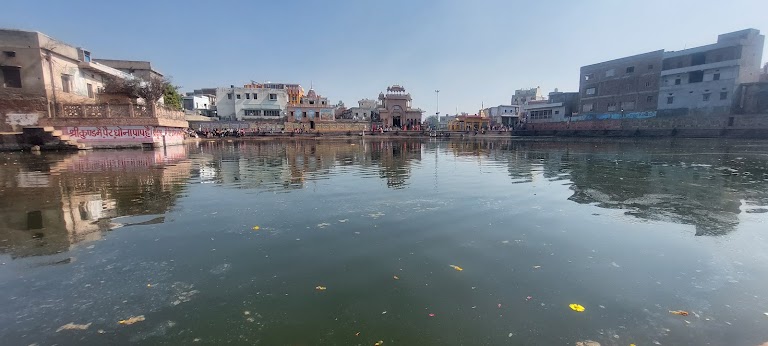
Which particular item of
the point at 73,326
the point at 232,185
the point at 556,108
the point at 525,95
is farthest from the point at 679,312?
the point at 525,95

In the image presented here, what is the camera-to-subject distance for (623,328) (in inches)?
139

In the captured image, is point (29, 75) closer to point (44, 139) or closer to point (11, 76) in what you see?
point (11, 76)

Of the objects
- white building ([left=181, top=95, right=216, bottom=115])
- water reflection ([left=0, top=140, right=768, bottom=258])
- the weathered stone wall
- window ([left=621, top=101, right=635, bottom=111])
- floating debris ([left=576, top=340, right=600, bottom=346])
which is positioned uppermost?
white building ([left=181, top=95, right=216, bottom=115])

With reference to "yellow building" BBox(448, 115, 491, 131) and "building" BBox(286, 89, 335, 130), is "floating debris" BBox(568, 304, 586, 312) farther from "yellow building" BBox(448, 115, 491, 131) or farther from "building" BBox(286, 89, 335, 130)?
"yellow building" BBox(448, 115, 491, 131)

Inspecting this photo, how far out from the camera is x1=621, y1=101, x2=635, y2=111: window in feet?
188

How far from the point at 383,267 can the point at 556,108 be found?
73997mm

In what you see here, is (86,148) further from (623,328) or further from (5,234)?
(623,328)

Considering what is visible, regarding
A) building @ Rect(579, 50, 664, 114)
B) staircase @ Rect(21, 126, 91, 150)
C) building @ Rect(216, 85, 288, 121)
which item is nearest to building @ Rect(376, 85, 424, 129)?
building @ Rect(216, 85, 288, 121)

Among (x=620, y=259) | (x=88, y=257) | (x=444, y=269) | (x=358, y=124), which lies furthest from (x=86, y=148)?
(x=358, y=124)

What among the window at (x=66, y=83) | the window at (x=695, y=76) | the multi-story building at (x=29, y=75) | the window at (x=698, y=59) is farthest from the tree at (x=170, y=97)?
the window at (x=698, y=59)

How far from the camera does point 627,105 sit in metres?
58.1

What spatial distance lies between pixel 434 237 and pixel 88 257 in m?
5.30

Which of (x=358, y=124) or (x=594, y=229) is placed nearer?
(x=594, y=229)

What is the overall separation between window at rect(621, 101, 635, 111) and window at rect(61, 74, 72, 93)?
233 ft
